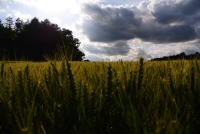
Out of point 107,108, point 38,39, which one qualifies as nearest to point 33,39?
point 38,39

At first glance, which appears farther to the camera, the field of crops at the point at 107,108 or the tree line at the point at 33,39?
the tree line at the point at 33,39

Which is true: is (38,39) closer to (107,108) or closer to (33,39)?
(33,39)

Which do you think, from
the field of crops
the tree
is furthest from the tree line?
the field of crops

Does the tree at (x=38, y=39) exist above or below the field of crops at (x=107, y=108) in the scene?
above

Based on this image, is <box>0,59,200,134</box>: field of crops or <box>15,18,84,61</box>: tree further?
<box>15,18,84,61</box>: tree

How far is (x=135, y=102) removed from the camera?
1588 mm

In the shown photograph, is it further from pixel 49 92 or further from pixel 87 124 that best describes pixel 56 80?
pixel 87 124

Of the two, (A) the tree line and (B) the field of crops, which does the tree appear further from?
(B) the field of crops

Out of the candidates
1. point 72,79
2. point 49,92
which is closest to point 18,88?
point 49,92

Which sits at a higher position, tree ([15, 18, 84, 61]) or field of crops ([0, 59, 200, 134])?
tree ([15, 18, 84, 61])

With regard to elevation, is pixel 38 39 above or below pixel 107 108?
above

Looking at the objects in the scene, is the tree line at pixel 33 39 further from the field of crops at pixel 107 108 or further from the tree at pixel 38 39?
the field of crops at pixel 107 108

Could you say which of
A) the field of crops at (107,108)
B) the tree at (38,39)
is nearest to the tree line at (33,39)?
the tree at (38,39)

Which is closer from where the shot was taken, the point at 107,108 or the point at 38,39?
the point at 107,108
